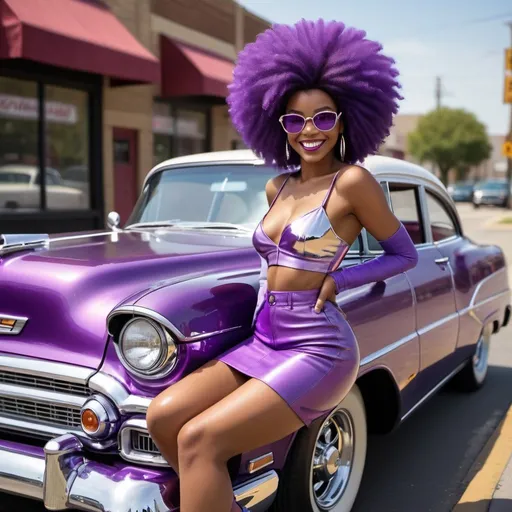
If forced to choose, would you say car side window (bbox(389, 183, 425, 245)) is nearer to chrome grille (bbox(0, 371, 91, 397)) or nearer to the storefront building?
chrome grille (bbox(0, 371, 91, 397))

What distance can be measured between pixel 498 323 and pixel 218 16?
12239 millimetres

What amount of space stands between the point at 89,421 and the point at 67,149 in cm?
1005

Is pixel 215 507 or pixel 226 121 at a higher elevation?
pixel 226 121

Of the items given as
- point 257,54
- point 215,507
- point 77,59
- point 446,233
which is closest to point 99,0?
point 77,59

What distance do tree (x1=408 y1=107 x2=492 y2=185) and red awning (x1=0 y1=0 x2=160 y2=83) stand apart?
52.0 metres

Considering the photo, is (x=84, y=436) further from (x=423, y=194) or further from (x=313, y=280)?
(x=423, y=194)

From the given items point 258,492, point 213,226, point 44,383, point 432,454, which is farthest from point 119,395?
point 432,454

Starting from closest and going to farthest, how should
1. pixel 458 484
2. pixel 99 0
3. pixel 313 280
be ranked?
pixel 313 280, pixel 458 484, pixel 99 0

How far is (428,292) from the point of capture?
154 inches

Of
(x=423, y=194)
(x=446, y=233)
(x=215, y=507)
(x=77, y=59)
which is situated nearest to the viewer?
(x=215, y=507)

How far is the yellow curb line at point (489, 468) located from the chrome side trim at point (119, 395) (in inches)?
72.2

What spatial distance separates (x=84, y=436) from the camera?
247 cm

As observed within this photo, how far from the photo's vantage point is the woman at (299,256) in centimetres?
220

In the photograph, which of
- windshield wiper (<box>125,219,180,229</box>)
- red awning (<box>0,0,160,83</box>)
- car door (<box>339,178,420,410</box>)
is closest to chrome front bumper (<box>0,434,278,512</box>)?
car door (<box>339,178,420,410</box>)
